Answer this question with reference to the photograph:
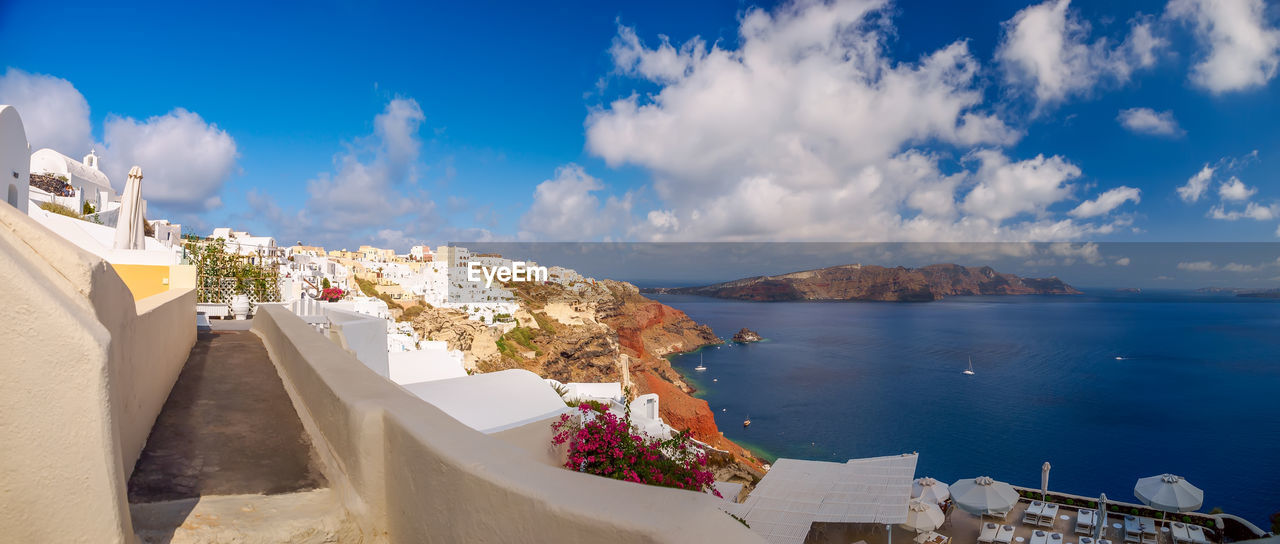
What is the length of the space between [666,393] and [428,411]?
30.7 meters

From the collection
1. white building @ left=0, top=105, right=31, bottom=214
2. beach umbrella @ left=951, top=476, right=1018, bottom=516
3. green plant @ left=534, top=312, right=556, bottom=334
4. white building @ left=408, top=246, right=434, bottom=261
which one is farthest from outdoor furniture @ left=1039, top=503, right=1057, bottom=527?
white building @ left=408, top=246, right=434, bottom=261

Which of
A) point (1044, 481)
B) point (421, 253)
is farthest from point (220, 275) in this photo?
point (421, 253)

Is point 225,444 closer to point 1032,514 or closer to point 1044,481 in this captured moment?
point 1032,514

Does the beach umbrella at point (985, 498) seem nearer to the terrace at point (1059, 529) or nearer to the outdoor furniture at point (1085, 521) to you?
the terrace at point (1059, 529)

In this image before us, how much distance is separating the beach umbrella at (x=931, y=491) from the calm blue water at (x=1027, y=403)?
1202 cm

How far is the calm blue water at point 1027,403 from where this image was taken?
87.3 feet

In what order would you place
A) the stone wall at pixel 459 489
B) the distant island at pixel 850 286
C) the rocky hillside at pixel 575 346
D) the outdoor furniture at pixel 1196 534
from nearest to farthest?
the stone wall at pixel 459 489 → the outdoor furniture at pixel 1196 534 → the rocky hillside at pixel 575 346 → the distant island at pixel 850 286

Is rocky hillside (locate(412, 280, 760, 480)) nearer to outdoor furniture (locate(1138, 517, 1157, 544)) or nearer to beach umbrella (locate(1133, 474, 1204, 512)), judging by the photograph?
outdoor furniture (locate(1138, 517, 1157, 544))

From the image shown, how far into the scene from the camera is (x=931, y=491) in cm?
1490

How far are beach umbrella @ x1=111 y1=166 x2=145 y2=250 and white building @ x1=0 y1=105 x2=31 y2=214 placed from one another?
5.21m

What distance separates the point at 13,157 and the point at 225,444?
1736cm

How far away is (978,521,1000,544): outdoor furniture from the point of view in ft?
43.8

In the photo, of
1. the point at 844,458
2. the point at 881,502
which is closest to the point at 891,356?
the point at 844,458

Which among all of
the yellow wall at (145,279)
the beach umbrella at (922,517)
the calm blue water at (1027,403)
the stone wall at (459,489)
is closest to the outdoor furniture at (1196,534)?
the beach umbrella at (922,517)
